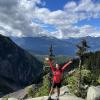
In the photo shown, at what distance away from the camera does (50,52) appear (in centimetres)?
6994

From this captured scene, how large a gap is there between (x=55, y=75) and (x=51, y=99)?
2650mm

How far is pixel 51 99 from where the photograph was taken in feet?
99.5

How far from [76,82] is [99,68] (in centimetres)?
15444

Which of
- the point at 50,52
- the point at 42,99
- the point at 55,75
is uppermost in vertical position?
the point at 50,52

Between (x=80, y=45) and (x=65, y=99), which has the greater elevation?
(x=80, y=45)

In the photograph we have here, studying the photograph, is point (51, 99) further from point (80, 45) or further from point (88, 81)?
point (80, 45)

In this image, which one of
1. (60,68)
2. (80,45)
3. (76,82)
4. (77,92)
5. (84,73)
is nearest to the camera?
(60,68)

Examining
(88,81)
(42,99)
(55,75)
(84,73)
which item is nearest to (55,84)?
(55,75)

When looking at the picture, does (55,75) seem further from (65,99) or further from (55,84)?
(65,99)

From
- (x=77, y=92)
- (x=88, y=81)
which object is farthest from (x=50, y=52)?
(x=77, y=92)

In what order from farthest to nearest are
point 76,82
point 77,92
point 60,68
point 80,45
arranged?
point 80,45, point 76,82, point 77,92, point 60,68

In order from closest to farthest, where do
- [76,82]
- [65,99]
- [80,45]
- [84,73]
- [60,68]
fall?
[60,68] < [65,99] < [76,82] < [84,73] < [80,45]

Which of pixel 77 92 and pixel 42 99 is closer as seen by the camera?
pixel 42 99

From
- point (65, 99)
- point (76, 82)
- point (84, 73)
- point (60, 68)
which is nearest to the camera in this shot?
point (60, 68)
